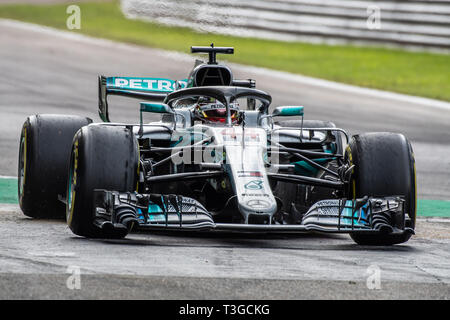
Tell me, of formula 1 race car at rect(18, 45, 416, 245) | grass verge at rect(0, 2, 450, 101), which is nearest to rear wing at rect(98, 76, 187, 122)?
formula 1 race car at rect(18, 45, 416, 245)

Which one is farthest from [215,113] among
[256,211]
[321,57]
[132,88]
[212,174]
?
[321,57]

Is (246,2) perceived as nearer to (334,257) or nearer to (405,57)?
(405,57)

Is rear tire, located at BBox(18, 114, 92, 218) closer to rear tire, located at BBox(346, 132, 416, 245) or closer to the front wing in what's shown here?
the front wing

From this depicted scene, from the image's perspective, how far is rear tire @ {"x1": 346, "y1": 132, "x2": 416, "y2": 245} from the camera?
8617mm

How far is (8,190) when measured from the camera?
1185 centimetres

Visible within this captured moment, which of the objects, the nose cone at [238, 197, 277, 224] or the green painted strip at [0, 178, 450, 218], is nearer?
the nose cone at [238, 197, 277, 224]

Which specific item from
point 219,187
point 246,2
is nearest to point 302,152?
point 219,187

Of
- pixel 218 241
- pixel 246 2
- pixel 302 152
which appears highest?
pixel 246 2

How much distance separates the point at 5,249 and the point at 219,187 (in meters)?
1.92

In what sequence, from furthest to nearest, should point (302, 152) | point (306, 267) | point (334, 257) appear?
point (302, 152), point (334, 257), point (306, 267)

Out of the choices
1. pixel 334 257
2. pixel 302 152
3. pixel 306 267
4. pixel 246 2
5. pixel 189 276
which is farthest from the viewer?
Answer: pixel 246 2

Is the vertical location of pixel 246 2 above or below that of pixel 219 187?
above

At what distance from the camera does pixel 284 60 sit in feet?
82.8

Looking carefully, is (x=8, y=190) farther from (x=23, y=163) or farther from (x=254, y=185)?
(x=254, y=185)
